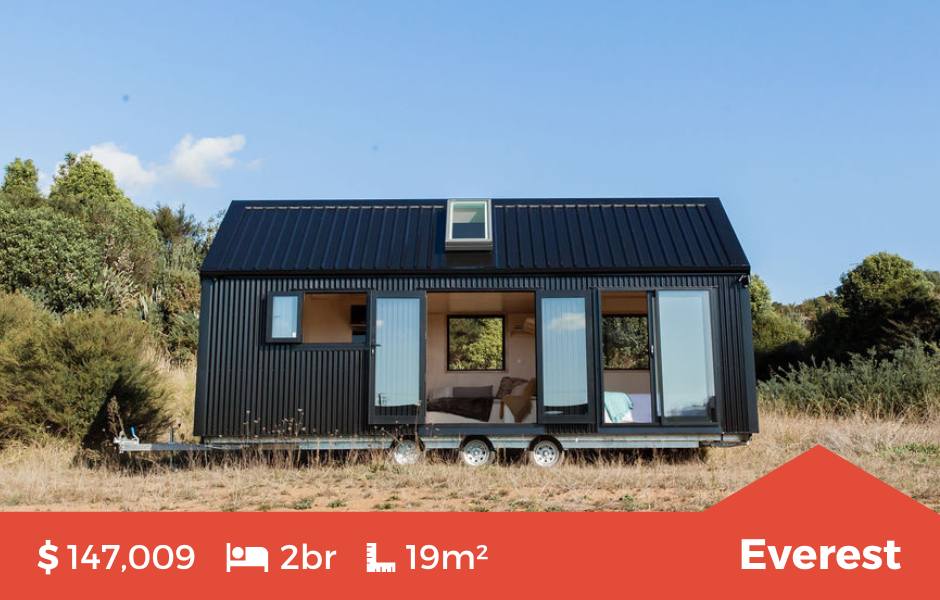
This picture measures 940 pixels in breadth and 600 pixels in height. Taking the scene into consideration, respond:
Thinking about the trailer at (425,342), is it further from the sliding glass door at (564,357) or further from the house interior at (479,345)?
the house interior at (479,345)

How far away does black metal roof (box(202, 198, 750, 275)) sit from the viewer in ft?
31.3

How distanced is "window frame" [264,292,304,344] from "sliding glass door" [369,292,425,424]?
0.89 m

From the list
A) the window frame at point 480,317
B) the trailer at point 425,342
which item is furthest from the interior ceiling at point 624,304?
the window frame at point 480,317

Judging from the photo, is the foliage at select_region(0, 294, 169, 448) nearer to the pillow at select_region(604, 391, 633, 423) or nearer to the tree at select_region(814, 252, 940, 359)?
the pillow at select_region(604, 391, 633, 423)

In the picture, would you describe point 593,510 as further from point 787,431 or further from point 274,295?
point 787,431

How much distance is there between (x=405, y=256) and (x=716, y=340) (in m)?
4.03

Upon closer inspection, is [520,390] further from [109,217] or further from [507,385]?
[109,217]

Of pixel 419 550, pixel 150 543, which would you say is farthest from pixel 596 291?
pixel 150 543

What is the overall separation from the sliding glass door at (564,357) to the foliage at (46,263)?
50.8 feet

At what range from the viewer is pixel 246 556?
4.34m

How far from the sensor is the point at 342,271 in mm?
9523

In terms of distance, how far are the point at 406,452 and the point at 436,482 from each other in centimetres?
128

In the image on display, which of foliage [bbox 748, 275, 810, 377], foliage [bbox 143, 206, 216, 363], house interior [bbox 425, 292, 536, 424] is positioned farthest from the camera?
foliage [bbox 748, 275, 810, 377]

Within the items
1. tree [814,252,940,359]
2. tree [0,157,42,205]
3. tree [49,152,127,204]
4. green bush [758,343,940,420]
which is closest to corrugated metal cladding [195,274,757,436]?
green bush [758,343,940,420]
